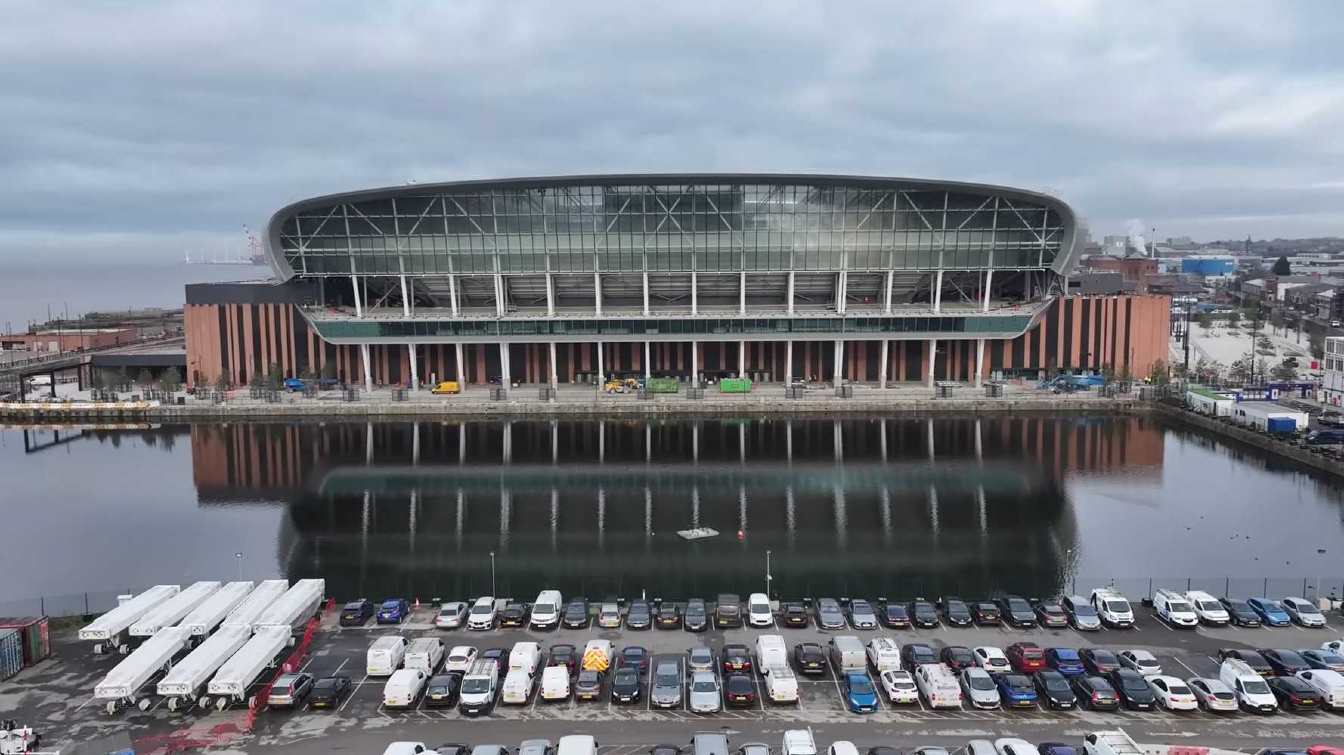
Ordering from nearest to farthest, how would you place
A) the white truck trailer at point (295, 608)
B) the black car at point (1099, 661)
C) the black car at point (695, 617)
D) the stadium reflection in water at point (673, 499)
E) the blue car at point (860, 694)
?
1. the blue car at point (860, 694)
2. the black car at point (1099, 661)
3. the white truck trailer at point (295, 608)
4. the black car at point (695, 617)
5. the stadium reflection in water at point (673, 499)

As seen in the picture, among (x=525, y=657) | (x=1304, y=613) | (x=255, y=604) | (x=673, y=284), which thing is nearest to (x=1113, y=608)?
(x=1304, y=613)

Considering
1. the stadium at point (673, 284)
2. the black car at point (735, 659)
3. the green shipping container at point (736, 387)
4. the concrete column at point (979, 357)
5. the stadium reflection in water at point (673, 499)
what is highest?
the stadium at point (673, 284)

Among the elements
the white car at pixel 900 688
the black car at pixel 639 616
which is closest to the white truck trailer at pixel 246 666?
the black car at pixel 639 616

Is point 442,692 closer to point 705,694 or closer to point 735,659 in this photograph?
point 705,694

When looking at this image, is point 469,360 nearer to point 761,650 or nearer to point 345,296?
point 345,296

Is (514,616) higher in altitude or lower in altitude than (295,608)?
lower

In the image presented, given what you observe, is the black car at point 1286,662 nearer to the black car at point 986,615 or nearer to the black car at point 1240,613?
the black car at point 1240,613
